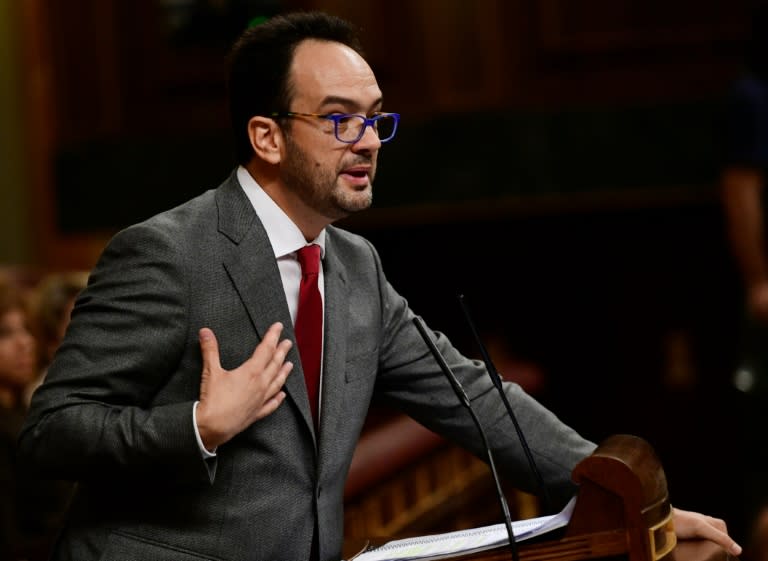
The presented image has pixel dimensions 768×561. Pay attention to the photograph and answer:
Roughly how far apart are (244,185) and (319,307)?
0.21m

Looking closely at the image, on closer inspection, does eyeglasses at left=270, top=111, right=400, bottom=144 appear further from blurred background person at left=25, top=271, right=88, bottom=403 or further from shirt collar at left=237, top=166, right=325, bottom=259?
blurred background person at left=25, top=271, right=88, bottom=403

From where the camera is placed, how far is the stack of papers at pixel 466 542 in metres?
1.59

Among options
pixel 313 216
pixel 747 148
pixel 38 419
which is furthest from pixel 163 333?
pixel 747 148

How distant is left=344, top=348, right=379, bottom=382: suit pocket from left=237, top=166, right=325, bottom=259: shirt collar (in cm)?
19

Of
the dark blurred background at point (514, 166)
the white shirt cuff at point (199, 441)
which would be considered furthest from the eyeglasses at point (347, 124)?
the dark blurred background at point (514, 166)

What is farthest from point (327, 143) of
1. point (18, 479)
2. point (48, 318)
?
point (48, 318)

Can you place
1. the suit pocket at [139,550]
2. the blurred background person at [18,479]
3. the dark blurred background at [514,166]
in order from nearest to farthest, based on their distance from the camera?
1. the suit pocket at [139,550]
2. the blurred background person at [18,479]
3. the dark blurred background at [514,166]

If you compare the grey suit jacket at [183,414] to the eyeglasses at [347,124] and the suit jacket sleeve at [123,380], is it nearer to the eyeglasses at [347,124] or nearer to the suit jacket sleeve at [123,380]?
the suit jacket sleeve at [123,380]

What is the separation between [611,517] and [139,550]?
0.60 meters

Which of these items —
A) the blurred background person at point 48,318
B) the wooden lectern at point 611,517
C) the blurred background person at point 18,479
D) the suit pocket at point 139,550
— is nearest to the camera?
the wooden lectern at point 611,517

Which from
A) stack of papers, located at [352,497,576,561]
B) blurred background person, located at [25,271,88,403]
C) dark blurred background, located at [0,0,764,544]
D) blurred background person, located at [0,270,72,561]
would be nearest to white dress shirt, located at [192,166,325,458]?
stack of papers, located at [352,497,576,561]

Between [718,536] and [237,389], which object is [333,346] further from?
[718,536]

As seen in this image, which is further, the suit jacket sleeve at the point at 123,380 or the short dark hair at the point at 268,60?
the short dark hair at the point at 268,60

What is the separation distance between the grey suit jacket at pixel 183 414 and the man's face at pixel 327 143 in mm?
92
